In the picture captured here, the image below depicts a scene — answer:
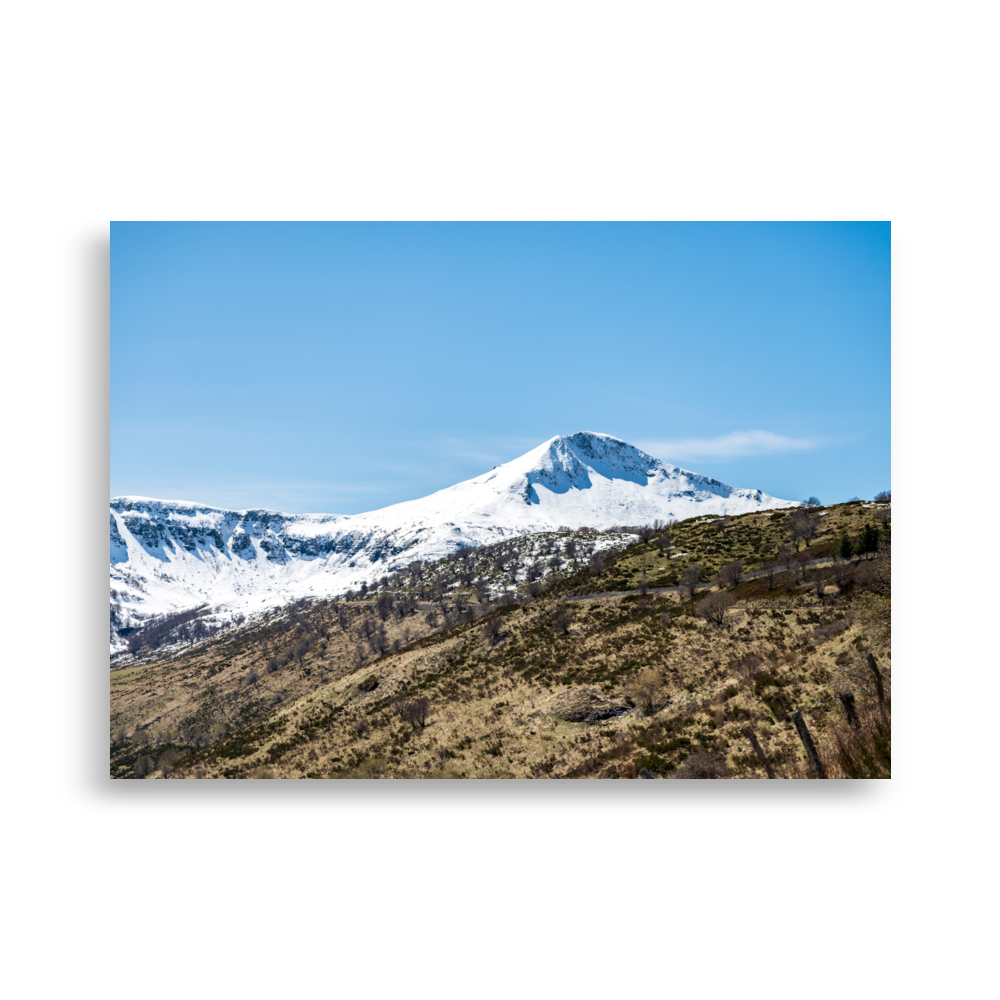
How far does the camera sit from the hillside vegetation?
33.8 ft

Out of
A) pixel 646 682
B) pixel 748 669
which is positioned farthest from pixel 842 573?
pixel 748 669

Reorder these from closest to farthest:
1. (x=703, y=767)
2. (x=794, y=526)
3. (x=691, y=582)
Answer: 1. (x=703, y=767)
2. (x=691, y=582)
3. (x=794, y=526)

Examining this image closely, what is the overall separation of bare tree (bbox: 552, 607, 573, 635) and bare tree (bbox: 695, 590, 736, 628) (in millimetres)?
7322

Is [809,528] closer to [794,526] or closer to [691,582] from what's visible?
[794,526]

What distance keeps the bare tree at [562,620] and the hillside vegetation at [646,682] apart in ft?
0.29

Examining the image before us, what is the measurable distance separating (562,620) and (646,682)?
1268 centimetres

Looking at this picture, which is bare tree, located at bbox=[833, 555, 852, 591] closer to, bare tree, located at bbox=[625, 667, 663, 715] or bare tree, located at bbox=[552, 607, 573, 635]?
bare tree, located at bbox=[625, 667, 663, 715]

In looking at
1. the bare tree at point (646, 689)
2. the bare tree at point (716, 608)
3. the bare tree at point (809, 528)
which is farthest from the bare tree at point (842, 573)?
the bare tree at point (809, 528)

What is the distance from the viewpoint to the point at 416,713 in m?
22.1

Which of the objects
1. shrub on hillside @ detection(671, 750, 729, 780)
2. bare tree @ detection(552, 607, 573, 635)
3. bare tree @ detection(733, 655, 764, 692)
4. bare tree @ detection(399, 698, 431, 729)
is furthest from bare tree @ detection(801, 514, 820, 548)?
shrub on hillside @ detection(671, 750, 729, 780)
